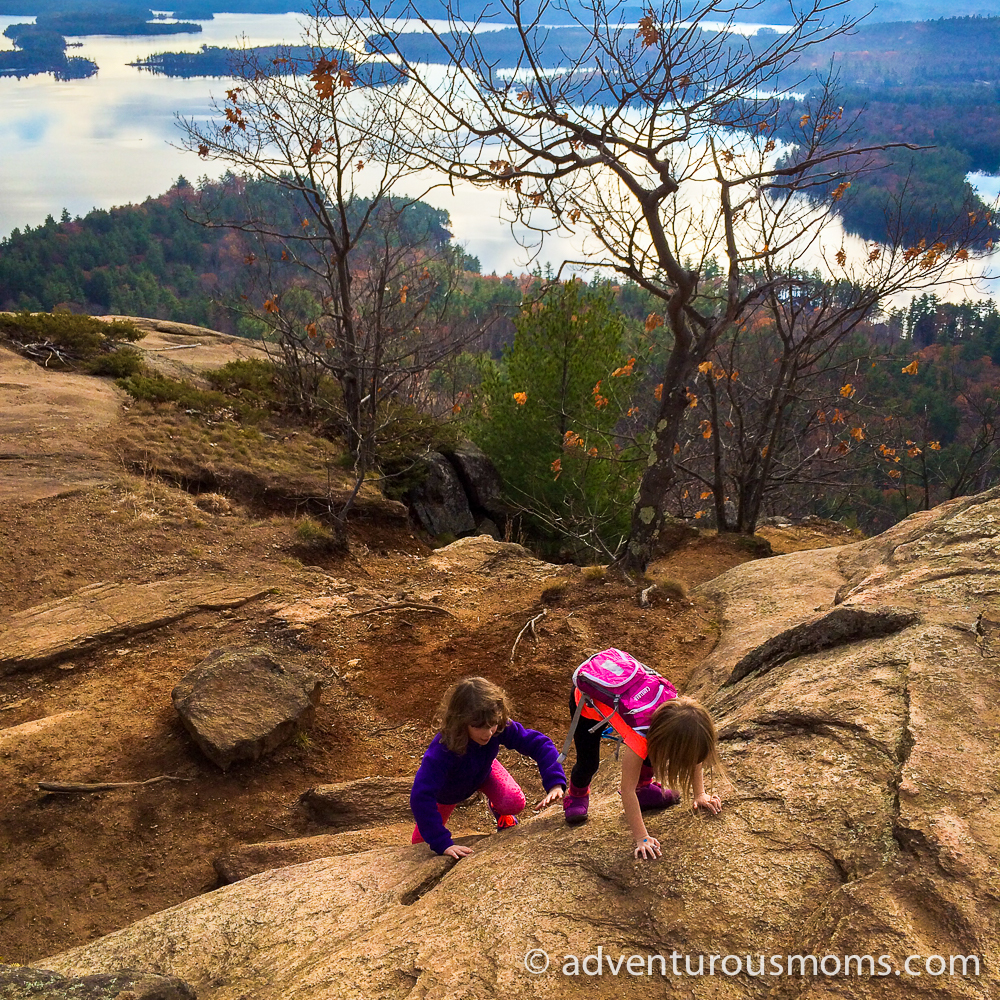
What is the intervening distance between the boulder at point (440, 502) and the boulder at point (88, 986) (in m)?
11.3

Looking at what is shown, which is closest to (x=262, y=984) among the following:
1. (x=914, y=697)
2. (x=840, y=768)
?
(x=840, y=768)

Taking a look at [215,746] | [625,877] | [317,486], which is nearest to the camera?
[625,877]

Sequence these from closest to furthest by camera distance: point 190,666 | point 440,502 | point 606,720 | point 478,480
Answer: point 606,720 < point 190,666 < point 440,502 < point 478,480

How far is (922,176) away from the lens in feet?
190

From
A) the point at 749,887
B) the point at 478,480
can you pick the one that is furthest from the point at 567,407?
the point at 749,887

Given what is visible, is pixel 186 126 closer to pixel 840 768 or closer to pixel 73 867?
pixel 73 867

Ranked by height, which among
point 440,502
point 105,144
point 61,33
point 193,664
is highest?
point 61,33

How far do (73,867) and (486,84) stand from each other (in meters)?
6.30

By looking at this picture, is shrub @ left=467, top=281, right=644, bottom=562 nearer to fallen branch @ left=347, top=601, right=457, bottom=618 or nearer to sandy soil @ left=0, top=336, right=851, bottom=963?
sandy soil @ left=0, top=336, right=851, bottom=963

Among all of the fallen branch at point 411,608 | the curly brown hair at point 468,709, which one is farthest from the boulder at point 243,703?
the curly brown hair at point 468,709

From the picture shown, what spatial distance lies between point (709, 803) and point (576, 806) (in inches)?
23.6

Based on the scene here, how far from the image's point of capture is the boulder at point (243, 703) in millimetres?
5434

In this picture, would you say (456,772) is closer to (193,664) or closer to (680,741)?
(680,741)

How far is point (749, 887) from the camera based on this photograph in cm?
261
